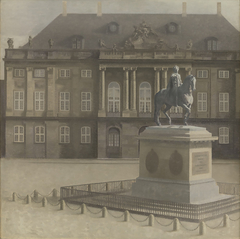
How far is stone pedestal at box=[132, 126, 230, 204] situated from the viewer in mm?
14914

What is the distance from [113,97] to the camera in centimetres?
3769

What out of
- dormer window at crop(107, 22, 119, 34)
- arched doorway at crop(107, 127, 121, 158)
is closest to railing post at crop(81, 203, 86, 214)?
arched doorway at crop(107, 127, 121, 158)

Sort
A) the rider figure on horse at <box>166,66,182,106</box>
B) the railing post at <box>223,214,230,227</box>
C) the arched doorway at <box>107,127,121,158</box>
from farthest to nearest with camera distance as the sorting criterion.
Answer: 1. the arched doorway at <box>107,127,121,158</box>
2. the rider figure on horse at <box>166,66,182,106</box>
3. the railing post at <box>223,214,230,227</box>

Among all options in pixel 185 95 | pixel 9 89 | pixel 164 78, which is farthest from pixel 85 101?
pixel 185 95

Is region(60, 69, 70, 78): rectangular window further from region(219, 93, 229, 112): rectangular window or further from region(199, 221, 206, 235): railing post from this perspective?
region(199, 221, 206, 235): railing post

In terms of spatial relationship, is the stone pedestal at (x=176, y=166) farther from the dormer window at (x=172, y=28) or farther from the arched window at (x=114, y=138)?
the dormer window at (x=172, y=28)

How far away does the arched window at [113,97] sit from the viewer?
37.4 m

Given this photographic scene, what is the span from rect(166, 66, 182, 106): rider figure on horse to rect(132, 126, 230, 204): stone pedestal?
1222mm

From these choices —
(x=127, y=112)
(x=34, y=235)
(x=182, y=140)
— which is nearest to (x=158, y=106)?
(x=182, y=140)

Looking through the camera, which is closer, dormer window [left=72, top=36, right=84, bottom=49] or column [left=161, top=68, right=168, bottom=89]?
column [left=161, top=68, right=168, bottom=89]

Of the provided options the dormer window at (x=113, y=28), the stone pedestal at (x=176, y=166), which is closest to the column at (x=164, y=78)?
the dormer window at (x=113, y=28)

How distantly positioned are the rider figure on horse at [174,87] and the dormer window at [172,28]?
78.9 ft

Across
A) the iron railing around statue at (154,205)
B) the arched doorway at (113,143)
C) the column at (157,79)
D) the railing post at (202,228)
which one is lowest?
the railing post at (202,228)

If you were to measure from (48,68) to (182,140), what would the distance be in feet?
83.0
